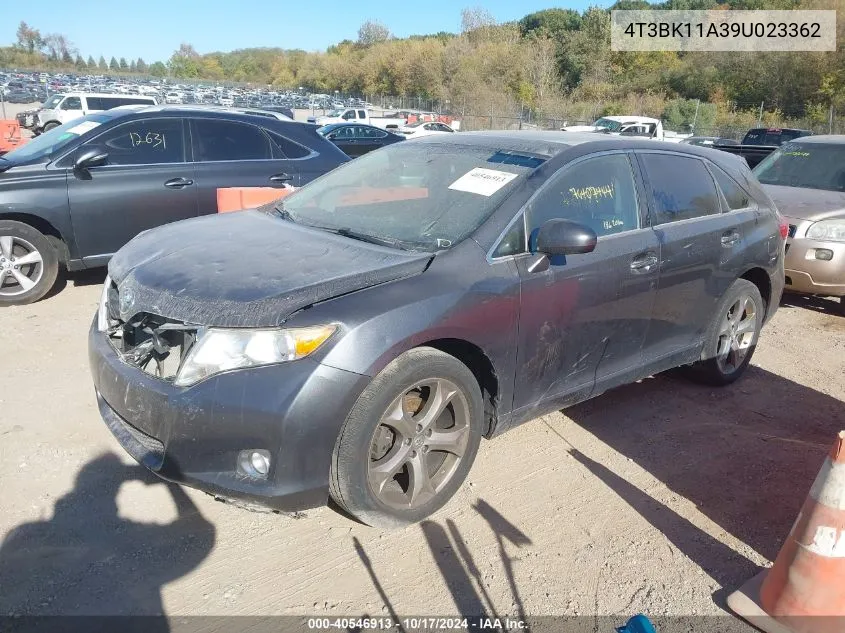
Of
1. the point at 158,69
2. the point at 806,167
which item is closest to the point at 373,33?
the point at 158,69

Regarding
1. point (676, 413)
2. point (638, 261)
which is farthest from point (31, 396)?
point (676, 413)

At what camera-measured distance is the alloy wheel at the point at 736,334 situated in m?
4.59

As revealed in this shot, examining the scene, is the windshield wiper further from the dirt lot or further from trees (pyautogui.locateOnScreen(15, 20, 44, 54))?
trees (pyautogui.locateOnScreen(15, 20, 44, 54))

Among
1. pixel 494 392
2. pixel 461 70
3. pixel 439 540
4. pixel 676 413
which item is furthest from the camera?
pixel 461 70

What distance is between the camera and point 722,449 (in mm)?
3914

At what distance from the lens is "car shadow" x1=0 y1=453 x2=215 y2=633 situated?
2445 millimetres

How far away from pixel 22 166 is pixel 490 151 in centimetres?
440

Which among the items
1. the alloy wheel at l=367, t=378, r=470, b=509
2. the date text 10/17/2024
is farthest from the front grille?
the date text 10/17/2024

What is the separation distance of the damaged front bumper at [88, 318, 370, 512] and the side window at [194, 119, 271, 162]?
446 centimetres

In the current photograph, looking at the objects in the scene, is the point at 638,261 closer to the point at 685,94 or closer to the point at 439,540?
the point at 439,540

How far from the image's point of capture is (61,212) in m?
5.76

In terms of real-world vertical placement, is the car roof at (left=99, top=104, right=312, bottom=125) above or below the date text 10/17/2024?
above

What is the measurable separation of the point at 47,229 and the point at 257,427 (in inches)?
175

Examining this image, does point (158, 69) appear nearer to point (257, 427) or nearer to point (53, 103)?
point (53, 103)
